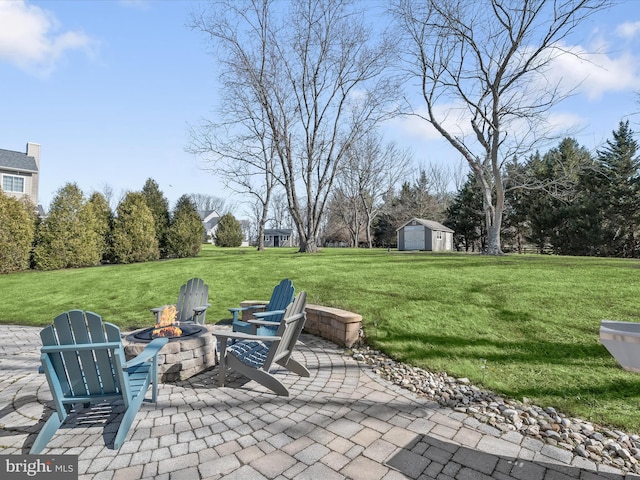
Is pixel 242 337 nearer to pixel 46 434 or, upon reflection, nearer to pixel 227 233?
pixel 46 434

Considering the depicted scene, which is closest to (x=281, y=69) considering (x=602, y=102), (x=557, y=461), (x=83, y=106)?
(x=83, y=106)

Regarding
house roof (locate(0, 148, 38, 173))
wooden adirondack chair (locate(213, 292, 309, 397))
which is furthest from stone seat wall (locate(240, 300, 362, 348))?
house roof (locate(0, 148, 38, 173))

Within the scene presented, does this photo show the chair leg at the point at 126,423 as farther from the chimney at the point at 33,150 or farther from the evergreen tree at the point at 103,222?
the chimney at the point at 33,150

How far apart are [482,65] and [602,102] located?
7770 mm

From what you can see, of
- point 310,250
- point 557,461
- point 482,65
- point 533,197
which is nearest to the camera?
point 557,461

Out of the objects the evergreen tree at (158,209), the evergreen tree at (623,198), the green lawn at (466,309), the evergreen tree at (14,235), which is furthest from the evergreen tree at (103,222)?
the evergreen tree at (623,198)

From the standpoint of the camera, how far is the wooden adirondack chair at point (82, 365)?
262cm

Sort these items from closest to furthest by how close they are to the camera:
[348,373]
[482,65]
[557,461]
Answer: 1. [557,461]
2. [348,373]
3. [482,65]

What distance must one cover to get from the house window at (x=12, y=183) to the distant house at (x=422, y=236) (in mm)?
29704

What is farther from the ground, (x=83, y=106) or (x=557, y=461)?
(x=83, y=106)

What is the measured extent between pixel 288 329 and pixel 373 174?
38.6 metres

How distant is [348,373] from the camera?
169 inches

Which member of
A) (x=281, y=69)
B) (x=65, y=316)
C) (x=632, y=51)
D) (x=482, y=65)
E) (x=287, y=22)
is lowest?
(x=65, y=316)

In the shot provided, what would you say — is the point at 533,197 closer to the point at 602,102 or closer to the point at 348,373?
the point at 602,102
